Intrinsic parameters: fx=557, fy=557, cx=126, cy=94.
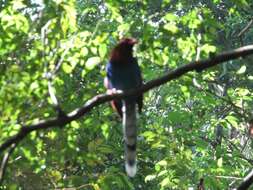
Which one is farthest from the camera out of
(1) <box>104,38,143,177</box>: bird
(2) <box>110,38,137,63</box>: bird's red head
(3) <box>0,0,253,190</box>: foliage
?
(2) <box>110,38,137,63</box>: bird's red head

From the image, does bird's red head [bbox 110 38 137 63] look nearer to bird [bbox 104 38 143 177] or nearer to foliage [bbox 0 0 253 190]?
bird [bbox 104 38 143 177]

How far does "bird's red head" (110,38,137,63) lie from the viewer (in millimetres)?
5930

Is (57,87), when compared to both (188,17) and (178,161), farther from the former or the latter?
(178,161)

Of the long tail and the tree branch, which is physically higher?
the tree branch

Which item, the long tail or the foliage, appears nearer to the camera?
the foliage

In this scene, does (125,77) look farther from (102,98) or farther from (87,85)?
(87,85)

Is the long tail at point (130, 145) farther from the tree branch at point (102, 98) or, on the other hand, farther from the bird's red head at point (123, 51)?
the tree branch at point (102, 98)

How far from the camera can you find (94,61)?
18.0 feet

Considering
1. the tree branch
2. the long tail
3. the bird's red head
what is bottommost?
the long tail

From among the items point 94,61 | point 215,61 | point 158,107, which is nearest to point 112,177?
point 94,61

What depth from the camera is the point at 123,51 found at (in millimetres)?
6062

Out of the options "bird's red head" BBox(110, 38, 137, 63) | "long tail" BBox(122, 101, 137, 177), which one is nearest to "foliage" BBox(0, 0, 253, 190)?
"bird's red head" BBox(110, 38, 137, 63)

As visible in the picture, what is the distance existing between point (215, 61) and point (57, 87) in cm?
238

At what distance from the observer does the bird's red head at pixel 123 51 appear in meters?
5.93
